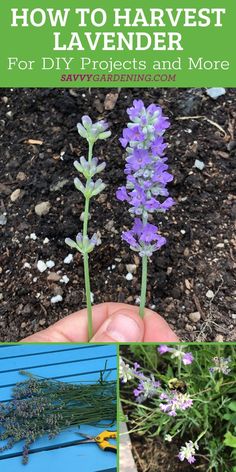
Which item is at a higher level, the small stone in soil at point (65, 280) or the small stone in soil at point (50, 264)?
the small stone in soil at point (50, 264)

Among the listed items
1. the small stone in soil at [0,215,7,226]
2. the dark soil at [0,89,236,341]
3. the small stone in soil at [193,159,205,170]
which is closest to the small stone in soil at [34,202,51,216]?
the dark soil at [0,89,236,341]

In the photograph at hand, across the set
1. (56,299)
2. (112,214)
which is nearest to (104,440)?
(56,299)

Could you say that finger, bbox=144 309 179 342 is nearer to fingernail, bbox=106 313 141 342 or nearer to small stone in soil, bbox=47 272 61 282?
fingernail, bbox=106 313 141 342

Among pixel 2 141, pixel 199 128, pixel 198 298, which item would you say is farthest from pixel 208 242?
pixel 2 141

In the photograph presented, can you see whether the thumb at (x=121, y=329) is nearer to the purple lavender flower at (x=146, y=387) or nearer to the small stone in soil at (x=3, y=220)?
the purple lavender flower at (x=146, y=387)

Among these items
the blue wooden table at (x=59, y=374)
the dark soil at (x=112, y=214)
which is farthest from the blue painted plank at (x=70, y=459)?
the dark soil at (x=112, y=214)

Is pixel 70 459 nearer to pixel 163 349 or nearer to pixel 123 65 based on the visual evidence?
pixel 163 349

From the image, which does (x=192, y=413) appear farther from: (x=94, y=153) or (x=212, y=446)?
(x=94, y=153)

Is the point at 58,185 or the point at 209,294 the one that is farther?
the point at 58,185
